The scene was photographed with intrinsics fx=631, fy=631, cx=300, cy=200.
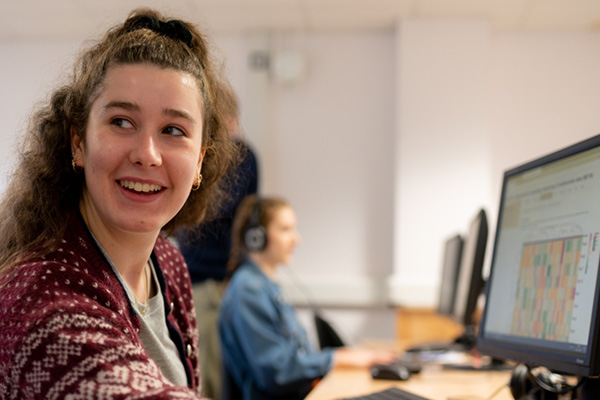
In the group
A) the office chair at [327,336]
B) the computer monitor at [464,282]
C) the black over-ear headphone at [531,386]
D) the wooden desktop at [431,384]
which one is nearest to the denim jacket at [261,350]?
the wooden desktop at [431,384]

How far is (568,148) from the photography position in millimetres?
1065

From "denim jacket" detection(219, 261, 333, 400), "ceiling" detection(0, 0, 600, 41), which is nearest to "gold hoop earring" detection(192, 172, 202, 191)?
"denim jacket" detection(219, 261, 333, 400)

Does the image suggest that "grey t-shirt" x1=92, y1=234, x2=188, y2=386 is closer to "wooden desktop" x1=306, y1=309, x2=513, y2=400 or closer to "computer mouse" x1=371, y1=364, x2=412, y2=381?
"wooden desktop" x1=306, y1=309, x2=513, y2=400

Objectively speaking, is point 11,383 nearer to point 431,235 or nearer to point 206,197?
point 206,197

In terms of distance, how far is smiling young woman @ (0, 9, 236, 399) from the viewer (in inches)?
27.3

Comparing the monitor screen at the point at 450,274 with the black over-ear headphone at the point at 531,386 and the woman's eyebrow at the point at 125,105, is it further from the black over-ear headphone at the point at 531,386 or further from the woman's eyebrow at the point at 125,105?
the woman's eyebrow at the point at 125,105

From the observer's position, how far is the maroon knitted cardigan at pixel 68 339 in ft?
2.22

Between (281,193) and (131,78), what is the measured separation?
3.14 m

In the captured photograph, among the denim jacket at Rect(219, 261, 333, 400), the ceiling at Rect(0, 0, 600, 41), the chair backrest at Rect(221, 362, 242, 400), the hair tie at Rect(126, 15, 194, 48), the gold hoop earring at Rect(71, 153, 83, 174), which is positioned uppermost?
the ceiling at Rect(0, 0, 600, 41)

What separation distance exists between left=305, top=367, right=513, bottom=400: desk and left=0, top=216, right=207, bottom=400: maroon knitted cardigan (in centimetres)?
82

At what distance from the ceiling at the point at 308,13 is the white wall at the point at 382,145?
94mm

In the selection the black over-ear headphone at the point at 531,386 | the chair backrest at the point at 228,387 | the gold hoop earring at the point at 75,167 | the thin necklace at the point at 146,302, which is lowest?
the chair backrest at the point at 228,387

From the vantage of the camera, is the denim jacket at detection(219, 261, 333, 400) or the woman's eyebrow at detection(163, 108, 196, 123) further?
the denim jacket at detection(219, 261, 333, 400)

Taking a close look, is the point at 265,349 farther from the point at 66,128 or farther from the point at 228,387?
the point at 66,128
